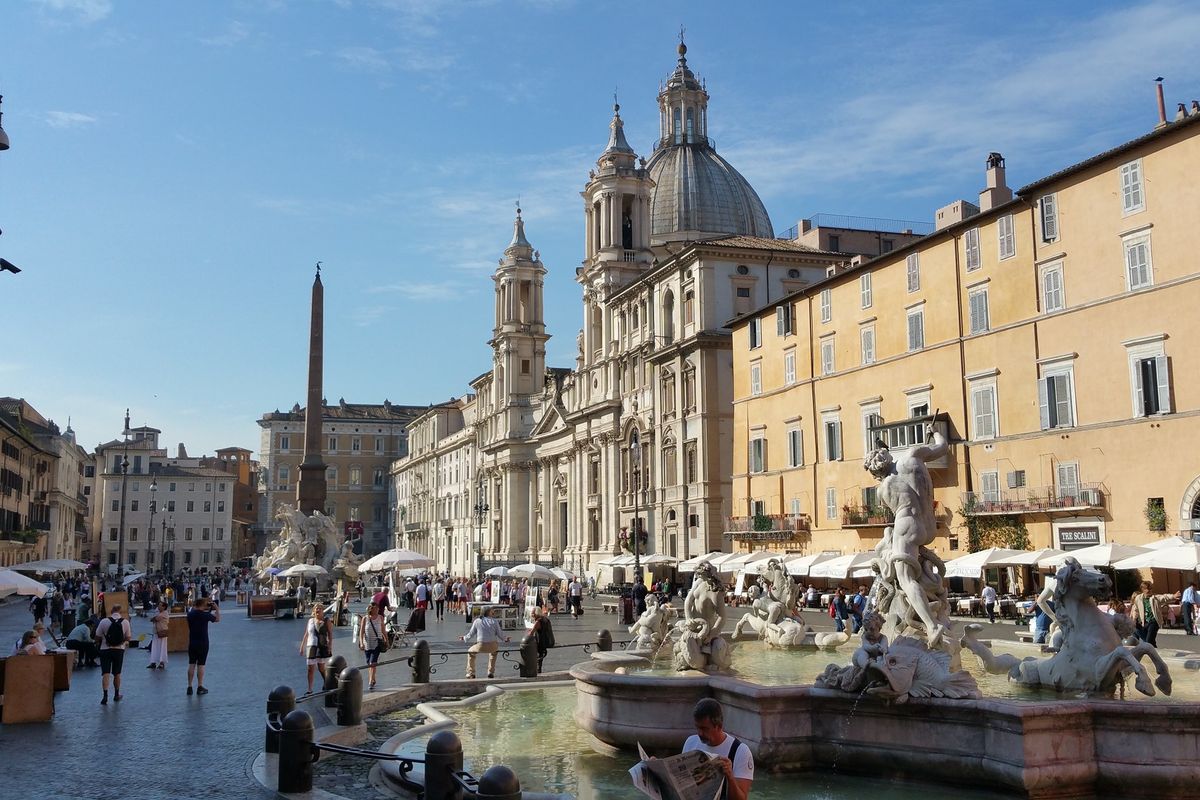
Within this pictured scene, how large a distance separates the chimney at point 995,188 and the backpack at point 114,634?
99.3ft

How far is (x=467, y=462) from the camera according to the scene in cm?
9094

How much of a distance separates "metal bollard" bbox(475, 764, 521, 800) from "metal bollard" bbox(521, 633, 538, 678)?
365 inches

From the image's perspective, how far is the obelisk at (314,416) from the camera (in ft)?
165

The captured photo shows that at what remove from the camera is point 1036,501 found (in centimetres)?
2920

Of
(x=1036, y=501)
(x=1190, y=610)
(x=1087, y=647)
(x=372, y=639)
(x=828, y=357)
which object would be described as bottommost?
(x=1190, y=610)

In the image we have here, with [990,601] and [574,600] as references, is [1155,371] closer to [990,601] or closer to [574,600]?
Result: [990,601]

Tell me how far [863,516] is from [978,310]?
8013 mm

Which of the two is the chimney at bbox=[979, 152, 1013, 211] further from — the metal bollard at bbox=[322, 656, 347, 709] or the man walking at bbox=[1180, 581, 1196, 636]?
the metal bollard at bbox=[322, 656, 347, 709]

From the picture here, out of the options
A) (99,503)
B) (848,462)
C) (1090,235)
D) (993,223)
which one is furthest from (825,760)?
(99,503)

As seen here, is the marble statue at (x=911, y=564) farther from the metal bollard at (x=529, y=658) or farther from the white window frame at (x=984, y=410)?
the white window frame at (x=984, y=410)

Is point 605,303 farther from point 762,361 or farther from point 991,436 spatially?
point 991,436

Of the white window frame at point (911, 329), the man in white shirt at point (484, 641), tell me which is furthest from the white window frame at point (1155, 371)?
the man in white shirt at point (484, 641)

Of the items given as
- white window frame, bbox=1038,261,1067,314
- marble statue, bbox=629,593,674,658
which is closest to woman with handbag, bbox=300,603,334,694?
marble statue, bbox=629,593,674,658

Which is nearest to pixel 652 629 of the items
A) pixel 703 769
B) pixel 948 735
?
pixel 948 735
